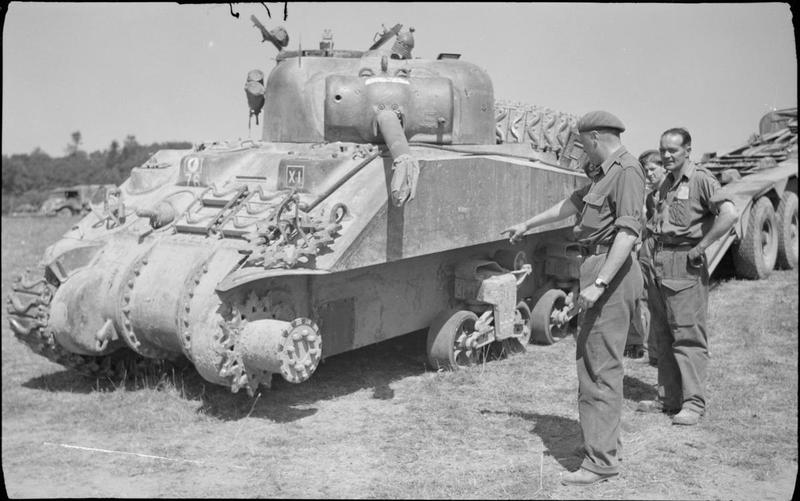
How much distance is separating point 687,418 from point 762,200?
303 inches

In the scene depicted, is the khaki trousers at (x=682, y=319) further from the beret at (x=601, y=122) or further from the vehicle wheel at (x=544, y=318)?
the vehicle wheel at (x=544, y=318)

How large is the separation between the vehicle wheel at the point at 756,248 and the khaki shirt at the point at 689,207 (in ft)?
22.5

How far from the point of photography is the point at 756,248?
12.6 metres

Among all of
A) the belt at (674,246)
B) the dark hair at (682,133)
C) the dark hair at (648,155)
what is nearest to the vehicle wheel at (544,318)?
the dark hair at (648,155)

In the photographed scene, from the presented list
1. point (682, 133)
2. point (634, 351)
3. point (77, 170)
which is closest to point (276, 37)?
point (682, 133)

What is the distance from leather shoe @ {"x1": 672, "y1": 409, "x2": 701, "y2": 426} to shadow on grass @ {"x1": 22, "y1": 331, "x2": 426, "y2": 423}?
2.38 metres

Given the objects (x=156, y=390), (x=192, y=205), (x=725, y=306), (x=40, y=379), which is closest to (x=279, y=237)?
(x=192, y=205)

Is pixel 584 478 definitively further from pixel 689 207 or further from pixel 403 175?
pixel 403 175

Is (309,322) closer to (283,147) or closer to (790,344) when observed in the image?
(283,147)

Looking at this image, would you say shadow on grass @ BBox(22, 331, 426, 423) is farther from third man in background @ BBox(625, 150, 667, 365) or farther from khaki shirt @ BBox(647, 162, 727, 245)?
khaki shirt @ BBox(647, 162, 727, 245)

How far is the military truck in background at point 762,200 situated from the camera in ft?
40.4

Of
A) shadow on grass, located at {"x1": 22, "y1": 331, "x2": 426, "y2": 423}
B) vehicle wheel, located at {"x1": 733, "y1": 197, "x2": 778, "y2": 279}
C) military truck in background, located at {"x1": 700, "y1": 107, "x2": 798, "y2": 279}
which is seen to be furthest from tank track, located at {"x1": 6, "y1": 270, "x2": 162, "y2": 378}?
vehicle wheel, located at {"x1": 733, "y1": 197, "x2": 778, "y2": 279}

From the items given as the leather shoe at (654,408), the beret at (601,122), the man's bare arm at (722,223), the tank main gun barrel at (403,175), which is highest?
the beret at (601,122)

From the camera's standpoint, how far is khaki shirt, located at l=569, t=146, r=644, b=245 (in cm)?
493
